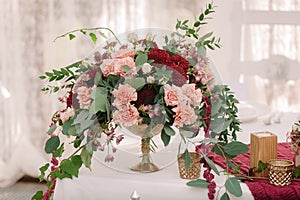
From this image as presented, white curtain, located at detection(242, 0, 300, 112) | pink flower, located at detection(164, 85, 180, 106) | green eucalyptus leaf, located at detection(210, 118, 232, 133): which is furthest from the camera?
white curtain, located at detection(242, 0, 300, 112)

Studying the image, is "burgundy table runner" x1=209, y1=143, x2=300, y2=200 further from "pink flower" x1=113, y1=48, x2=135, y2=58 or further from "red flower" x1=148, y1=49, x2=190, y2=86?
"pink flower" x1=113, y1=48, x2=135, y2=58

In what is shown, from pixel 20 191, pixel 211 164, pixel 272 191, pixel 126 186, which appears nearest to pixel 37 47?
pixel 20 191

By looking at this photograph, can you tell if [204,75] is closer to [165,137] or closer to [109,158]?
[165,137]

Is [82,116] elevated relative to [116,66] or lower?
lower

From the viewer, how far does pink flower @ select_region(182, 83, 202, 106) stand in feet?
4.82

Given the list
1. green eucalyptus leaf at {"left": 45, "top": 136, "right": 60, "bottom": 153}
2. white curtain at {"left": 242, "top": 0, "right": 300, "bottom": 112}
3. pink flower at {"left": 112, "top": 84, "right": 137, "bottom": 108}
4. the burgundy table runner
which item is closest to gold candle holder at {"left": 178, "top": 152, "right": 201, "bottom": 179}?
the burgundy table runner

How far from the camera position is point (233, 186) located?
1.52m

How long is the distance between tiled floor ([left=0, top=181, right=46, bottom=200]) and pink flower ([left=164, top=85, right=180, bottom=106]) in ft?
7.39

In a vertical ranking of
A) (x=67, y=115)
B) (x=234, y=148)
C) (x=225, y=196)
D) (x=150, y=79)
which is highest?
(x=150, y=79)

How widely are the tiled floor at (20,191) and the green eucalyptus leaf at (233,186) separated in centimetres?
220

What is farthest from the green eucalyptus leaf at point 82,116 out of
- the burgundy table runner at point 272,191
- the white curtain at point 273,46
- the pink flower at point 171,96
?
the white curtain at point 273,46

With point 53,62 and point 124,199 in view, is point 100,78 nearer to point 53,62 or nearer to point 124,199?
point 124,199

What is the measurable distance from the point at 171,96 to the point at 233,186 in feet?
0.96

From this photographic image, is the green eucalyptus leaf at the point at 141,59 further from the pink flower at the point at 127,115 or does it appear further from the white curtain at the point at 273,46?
the white curtain at the point at 273,46
